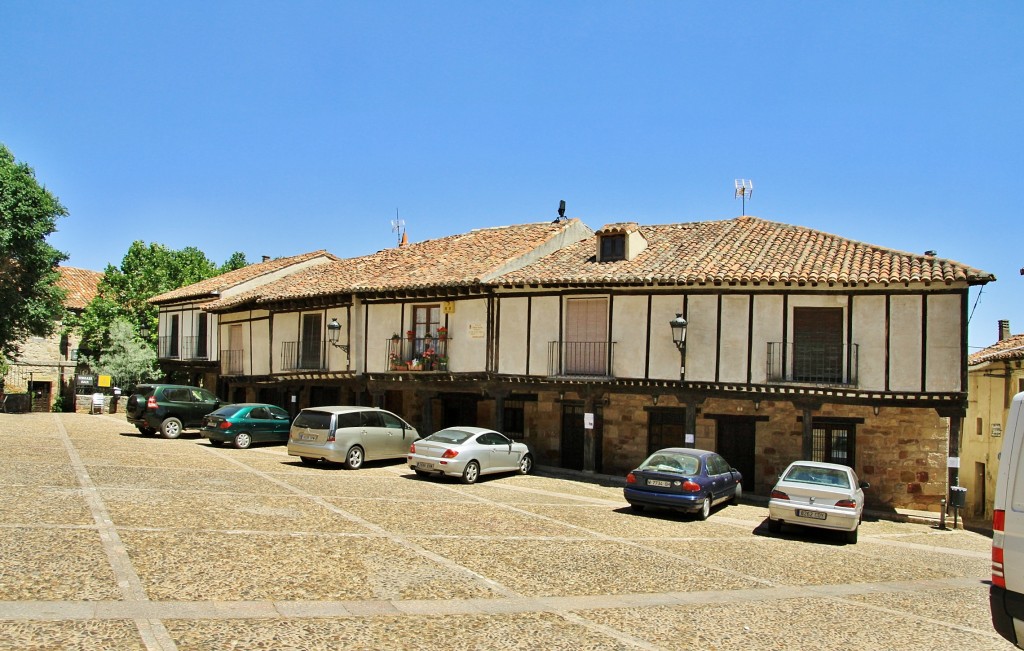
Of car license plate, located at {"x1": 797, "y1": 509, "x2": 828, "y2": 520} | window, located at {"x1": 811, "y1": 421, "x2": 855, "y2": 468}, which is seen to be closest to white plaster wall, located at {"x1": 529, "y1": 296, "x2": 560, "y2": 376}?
window, located at {"x1": 811, "y1": 421, "x2": 855, "y2": 468}

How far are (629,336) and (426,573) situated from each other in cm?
1197

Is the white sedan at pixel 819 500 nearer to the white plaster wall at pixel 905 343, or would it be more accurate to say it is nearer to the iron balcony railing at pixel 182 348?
the white plaster wall at pixel 905 343

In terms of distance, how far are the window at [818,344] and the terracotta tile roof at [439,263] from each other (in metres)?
8.31

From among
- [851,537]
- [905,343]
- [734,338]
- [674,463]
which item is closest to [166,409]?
[674,463]

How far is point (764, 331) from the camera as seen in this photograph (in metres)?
18.4

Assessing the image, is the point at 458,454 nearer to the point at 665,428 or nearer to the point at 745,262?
the point at 665,428

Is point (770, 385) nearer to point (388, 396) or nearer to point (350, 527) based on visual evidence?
point (350, 527)

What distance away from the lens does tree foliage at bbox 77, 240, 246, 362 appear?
42312 millimetres

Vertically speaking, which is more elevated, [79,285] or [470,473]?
[79,285]

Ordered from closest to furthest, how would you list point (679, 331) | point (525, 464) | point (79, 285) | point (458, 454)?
point (458, 454) → point (679, 331) → point (525, 464) → point (79, 285)

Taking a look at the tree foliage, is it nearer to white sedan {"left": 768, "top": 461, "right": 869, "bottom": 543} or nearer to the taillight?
white sedan {"left": 768, "top": 461, "right": 869, "bottom": 543}

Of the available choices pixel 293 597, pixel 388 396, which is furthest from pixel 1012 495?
pixel 388 396

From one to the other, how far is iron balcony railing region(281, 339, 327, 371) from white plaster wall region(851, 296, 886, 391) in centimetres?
1661

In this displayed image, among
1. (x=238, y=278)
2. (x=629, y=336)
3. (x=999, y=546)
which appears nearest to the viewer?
(x=999, y=546)
